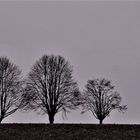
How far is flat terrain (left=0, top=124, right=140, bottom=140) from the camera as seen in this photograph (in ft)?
89.9

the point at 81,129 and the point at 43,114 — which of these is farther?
the point at 43,114

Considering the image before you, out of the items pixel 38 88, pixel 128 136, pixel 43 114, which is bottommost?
pixel 128 136

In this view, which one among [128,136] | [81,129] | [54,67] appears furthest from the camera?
[54,67]

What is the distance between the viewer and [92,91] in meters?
72.1

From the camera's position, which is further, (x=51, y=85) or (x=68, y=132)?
(x=51, y=85)

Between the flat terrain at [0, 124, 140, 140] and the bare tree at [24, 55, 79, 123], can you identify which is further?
the bare tree at [24, 55, 79, 123]

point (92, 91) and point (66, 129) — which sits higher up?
point (92, 91)

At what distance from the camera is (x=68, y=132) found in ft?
97.8

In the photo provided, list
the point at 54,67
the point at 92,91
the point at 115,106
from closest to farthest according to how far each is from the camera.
Result: 1. the point at 54,67
2. the point at 115,106
3. the point at 92,91

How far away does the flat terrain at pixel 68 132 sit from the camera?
89.9 ft

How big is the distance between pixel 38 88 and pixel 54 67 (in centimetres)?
433

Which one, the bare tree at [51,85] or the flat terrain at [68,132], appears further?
the bare tree at [51,85]

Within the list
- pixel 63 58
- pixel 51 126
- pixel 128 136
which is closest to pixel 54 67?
pixel 63 58

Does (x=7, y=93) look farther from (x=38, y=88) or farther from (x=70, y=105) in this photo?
(x=70, y=105)
